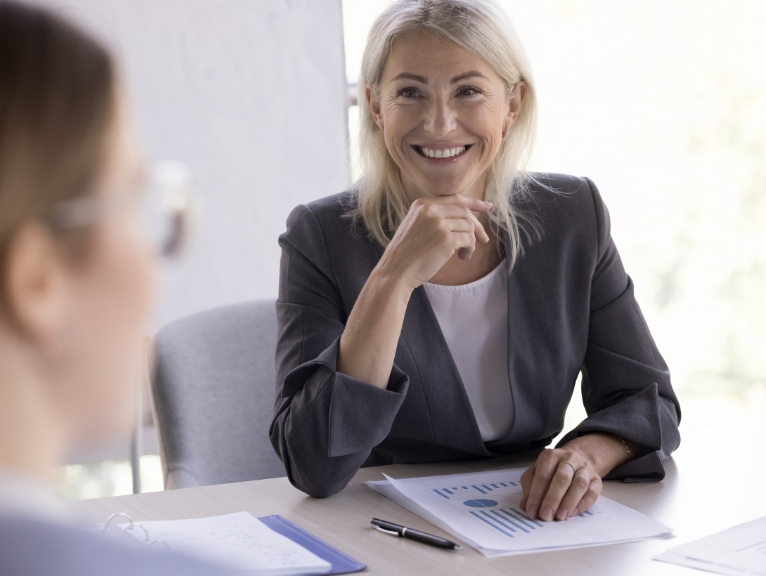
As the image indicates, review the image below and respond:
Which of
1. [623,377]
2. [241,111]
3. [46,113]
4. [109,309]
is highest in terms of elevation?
[241,111]

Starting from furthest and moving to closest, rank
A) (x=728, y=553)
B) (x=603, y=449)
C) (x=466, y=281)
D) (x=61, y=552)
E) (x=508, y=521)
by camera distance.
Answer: (x=466, y=281), (x=603, y=449), (x=508, y=521), (x=728, y=553), (x=61, y=552)

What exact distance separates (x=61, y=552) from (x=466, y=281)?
1.35 m

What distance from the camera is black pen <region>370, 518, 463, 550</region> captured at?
1.05 metres

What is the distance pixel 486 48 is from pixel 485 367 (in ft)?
1.97

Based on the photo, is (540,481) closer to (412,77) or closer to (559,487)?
(559,487)

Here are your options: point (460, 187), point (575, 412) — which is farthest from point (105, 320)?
point (575, 412)

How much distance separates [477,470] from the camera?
1453mm

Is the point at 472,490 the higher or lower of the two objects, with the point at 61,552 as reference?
lower

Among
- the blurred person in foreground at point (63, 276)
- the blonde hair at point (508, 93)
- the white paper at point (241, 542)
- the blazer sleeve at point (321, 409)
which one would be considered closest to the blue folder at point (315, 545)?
the white paper at point (241, 542)

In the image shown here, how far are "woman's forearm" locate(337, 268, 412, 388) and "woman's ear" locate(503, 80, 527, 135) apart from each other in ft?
1.77

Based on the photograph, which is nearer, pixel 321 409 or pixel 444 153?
pixel 321 409

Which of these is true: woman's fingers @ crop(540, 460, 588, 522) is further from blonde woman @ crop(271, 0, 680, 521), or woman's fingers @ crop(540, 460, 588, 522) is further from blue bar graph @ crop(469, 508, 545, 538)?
blonde woman @ crop(271, 0, 680, 521)

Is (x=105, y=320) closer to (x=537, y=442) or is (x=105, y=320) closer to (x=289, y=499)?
(x=289, y=499)

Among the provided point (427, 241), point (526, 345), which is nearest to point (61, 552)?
point (427, 241)
